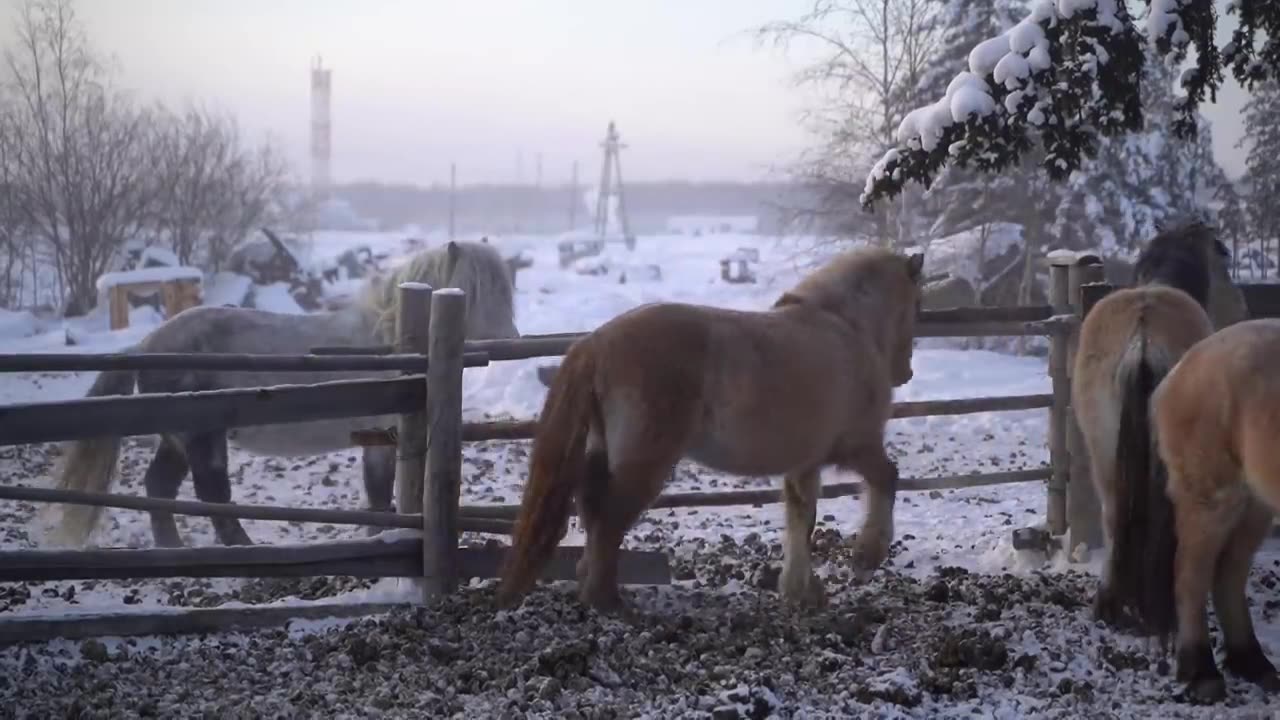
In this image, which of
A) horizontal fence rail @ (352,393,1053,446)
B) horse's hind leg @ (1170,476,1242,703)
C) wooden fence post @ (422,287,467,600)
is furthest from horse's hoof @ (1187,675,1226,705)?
wooden fence post @ (422,287,467,600)

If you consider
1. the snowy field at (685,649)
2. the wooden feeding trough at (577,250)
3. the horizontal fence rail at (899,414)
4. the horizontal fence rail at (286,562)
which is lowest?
the snowy field at (685,649)

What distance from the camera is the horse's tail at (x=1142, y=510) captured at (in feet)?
14.0

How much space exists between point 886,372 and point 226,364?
10.2 feet

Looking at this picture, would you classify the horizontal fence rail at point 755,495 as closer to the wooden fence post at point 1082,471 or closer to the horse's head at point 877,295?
the wooden fence post at point 1082,471

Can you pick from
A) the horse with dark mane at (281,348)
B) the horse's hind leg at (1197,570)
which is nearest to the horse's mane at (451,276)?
the horse with dark mane at (281,348)

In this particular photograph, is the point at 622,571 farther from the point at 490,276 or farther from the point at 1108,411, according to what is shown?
→ the point at 490,276

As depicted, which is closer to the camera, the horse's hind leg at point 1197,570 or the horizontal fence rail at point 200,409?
the horse's hind leg at point 1197,570

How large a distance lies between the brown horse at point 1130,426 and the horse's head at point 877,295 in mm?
946

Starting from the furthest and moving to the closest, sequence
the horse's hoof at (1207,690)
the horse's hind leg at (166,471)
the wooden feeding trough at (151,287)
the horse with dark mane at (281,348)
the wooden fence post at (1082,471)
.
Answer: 1. the wooden feeding trough at (151,287)
2. the horse's hind leg at (166,471)
3. the horse with dark mane at (281,348)
4. the wooden fence post at (1082,471)
5. the horse's hoof at (1207,690)

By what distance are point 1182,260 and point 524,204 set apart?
99704 millimetres

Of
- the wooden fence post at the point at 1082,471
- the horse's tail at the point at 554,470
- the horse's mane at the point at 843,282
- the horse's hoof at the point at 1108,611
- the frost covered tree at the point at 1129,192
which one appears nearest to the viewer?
the horse's tail at the point at 554,470

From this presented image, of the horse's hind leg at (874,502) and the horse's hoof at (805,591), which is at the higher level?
the horse's hind leg at (874,502)

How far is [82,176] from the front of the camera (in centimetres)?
1778

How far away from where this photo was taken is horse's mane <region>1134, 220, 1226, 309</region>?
5.82m
